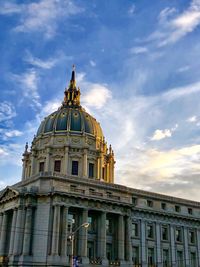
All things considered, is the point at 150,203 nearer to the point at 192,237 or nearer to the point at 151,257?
the point at 151,257

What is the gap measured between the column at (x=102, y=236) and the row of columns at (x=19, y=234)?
11086mm

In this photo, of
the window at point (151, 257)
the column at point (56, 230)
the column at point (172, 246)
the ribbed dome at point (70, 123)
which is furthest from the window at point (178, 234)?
the ribbed dome at point (70, 123)

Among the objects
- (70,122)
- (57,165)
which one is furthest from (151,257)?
(70,122)

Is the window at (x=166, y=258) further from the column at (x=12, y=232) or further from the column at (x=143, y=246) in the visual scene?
the column at (x=12, y=232)

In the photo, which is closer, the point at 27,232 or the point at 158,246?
the point at 27,232

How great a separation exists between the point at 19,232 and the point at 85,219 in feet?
33.9

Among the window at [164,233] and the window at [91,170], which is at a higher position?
the window at [91,170]

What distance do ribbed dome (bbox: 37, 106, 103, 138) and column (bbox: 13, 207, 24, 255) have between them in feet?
103

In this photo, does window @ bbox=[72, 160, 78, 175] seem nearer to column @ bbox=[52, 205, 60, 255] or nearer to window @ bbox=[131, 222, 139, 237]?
window @ bbox=[131, 222, 139, 237]

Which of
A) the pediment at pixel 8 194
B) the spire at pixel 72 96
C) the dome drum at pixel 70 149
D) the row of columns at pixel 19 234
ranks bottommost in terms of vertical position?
the row of columns at pixel 19 234

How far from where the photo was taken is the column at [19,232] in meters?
59.9

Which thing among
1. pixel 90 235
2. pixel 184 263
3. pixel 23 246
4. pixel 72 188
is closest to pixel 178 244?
pixel 184 263

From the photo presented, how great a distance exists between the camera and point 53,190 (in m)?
61.3

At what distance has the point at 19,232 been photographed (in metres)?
60.9
